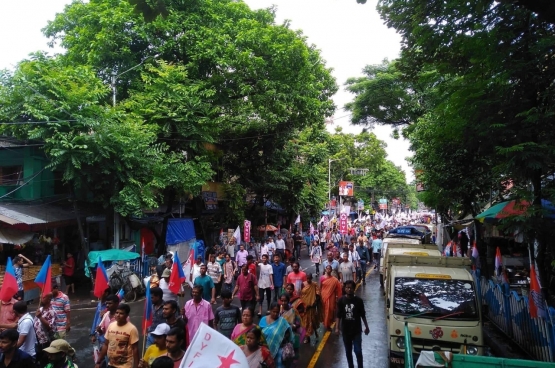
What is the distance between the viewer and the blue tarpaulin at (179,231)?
67.3 feet

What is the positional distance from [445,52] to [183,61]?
46.2 ft

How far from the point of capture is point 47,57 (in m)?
18.4

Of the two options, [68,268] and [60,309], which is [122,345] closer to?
[60,309]

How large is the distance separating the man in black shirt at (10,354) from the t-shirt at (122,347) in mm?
1045

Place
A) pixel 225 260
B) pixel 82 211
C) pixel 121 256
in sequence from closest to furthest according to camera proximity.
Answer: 1. pixel 225 260
2. pixel 121 256
3. pixel 82 211

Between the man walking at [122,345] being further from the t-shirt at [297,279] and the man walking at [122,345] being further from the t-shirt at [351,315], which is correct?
the t-shirt at [297,279]

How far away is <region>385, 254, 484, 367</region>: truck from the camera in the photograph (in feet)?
23.5

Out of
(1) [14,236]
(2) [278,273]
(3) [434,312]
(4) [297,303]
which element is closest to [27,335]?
(4) [297,303]

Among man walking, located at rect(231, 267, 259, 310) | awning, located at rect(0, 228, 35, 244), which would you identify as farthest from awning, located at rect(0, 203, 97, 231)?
man walking, located at rect(231, 267, 259, 310)

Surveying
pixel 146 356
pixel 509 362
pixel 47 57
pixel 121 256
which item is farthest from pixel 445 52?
pixel 47 57

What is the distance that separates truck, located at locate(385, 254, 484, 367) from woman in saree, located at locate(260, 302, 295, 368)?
2125mm

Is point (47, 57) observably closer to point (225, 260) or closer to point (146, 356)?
point (225, 260)

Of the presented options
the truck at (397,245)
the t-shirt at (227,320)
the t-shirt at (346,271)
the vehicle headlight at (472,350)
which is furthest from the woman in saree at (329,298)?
the truck at (397,245)

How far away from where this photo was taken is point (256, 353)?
5.25 m
